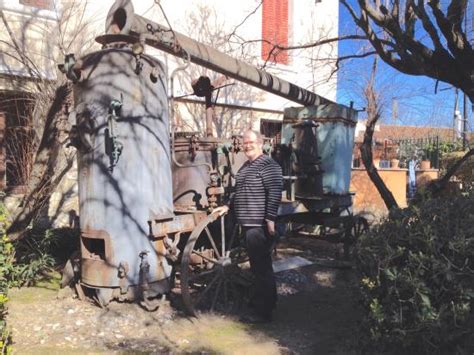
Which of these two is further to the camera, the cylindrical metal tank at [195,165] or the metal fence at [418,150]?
the metal fence at [418,150]

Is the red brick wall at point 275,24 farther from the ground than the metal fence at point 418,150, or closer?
farther from the ground

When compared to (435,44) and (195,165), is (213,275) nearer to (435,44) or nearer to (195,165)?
(195,165)

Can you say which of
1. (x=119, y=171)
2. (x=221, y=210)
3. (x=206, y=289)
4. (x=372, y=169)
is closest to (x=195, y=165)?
(x=221, y=210)

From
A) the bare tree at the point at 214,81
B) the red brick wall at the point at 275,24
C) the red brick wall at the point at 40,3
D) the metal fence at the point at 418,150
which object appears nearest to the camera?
the red brick wall at the point at 40,3

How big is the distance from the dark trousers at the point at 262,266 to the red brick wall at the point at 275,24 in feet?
28.2

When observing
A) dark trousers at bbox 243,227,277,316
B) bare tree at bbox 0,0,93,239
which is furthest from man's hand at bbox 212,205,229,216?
bare tree at bbox 0,0,93,239

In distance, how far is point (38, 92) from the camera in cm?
761

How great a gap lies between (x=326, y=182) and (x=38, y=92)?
437cm

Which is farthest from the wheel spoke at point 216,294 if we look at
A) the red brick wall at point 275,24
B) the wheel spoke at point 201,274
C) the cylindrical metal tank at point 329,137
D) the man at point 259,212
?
the red brick wall at point 275,24

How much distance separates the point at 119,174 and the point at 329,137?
3463 mm

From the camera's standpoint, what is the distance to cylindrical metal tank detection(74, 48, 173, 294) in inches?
208

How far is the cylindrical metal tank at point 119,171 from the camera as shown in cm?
529

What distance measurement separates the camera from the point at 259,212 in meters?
5.10

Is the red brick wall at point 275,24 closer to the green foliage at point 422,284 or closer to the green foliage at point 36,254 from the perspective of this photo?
the green foliage at point 36,254
